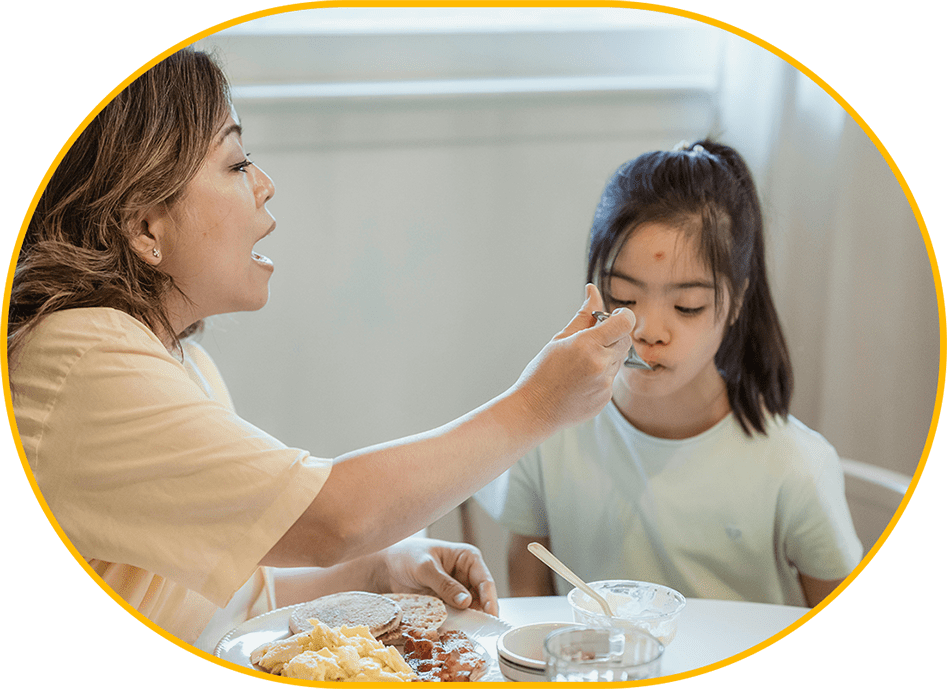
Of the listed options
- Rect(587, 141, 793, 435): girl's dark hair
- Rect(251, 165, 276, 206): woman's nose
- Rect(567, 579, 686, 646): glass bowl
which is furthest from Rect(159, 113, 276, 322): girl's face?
Rect(567, 579, 686, 646): glass bowl

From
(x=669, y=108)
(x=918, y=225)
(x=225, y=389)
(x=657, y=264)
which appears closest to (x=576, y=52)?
(x=669, y=108)

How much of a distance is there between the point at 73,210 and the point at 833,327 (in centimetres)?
65

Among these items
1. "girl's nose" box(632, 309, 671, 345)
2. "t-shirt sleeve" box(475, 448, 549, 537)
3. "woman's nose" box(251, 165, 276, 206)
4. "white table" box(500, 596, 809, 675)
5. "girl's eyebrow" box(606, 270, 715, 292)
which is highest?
"woman's nose" box(251, 165, 276, 206)

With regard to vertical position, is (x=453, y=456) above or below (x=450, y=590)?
above

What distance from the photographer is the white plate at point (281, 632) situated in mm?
708

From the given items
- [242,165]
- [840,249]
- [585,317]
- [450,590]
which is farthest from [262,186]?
[840,249]

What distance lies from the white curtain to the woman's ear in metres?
0.48

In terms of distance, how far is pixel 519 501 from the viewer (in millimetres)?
782

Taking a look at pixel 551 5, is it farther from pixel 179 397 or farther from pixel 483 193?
pixel 179 397

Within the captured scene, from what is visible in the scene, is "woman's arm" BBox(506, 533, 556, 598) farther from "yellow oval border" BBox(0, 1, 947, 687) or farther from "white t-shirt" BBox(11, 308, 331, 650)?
"white t-shirt" BBox(11, 308, 331, 650)

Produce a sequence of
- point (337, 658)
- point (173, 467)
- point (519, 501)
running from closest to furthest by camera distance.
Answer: point (173, 467) < point (337, 658) < point (519, 501)

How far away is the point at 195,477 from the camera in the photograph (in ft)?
1.90

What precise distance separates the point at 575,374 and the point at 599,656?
23 centimetres

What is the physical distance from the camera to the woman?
0.58 m
